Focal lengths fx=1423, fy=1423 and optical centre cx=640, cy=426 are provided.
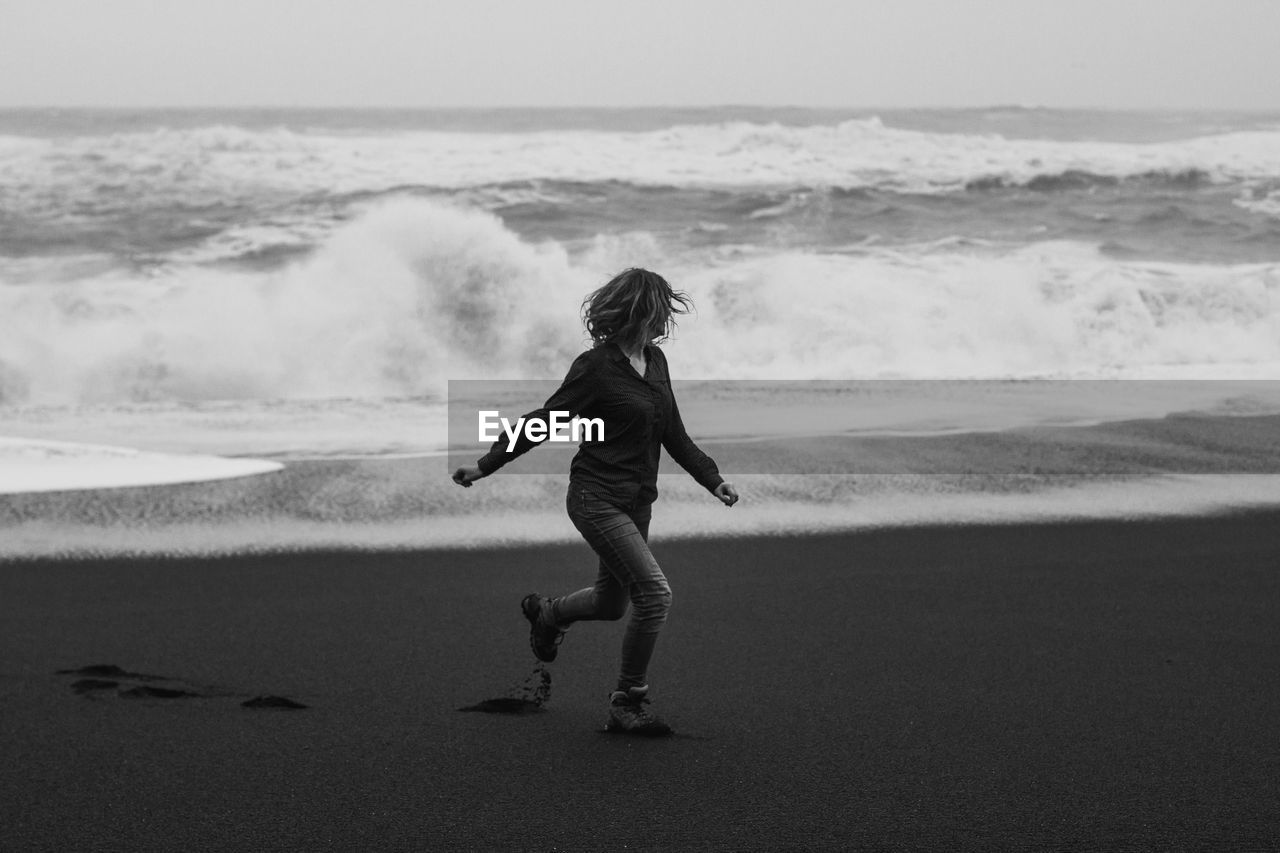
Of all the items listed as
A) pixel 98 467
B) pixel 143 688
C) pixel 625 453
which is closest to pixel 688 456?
pixel 625 453

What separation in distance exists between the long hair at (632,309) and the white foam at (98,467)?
17.4ft

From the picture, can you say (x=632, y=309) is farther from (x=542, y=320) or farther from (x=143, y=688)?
(x=542, y=320)

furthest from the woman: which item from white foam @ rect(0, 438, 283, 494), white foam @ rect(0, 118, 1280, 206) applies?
white foam @ rect(0, 118, 1280, 206)

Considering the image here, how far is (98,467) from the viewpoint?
9531mm

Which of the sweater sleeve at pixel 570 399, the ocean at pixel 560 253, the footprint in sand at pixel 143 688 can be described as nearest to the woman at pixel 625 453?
the sweater sleeve at pixel 570 399

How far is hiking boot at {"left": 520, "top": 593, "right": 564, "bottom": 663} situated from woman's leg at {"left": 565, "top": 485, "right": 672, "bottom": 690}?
378 mm

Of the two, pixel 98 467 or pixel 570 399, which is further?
pixel 98 467

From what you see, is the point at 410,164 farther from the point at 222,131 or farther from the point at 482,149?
the point at 222,131

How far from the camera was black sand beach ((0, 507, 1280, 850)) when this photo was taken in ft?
11.9

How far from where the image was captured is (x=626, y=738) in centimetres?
432

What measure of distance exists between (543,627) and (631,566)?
22.4 inches

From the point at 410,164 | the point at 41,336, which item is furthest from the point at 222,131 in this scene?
the point at 41,336

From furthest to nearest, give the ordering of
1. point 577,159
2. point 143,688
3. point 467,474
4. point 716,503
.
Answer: point 577,159 → point 716,503 → point 143,688 → point 467,474

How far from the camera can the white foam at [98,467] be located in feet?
29.1
